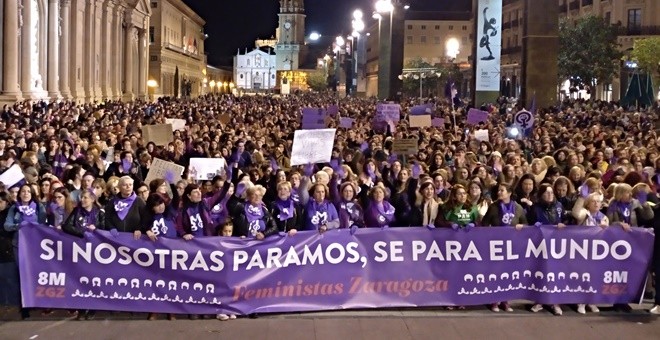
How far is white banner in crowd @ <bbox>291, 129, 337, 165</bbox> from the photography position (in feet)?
45.1

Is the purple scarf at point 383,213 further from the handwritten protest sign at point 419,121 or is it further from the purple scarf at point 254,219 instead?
the handwritten protest sign at point 419,121

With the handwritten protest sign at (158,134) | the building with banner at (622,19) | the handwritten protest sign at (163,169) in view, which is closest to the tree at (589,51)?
the building with banner at (622,19)

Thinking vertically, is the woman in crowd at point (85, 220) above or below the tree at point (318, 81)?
below

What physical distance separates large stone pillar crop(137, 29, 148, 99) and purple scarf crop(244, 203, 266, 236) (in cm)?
6824

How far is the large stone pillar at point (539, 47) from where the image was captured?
29.3 m

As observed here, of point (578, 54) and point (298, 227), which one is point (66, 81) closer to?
point (578, 54)

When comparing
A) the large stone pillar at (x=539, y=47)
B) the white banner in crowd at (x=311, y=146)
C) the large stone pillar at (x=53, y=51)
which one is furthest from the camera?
the large stone pillar at (x=53, y=51)

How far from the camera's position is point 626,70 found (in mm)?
65188

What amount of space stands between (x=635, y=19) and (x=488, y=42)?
44.9 meters

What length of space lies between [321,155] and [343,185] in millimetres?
3147

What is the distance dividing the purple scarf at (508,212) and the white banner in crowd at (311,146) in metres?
4.03

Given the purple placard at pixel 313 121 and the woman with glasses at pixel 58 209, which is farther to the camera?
the purple placard at pixel 313 121

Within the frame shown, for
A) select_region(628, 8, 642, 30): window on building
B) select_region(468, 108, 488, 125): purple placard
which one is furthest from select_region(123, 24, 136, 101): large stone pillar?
select_region(468, 108, 488, 125): purple placard

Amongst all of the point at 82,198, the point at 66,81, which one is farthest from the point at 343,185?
the point at 66,81
